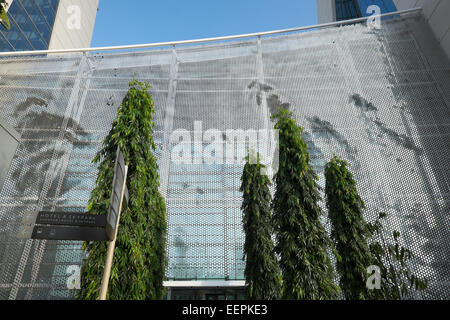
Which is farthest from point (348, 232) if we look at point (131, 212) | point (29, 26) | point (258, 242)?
point (29, 26)

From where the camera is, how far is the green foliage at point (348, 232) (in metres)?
6.12

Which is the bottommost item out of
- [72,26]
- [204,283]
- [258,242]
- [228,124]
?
[204,283]

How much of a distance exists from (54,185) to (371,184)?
9878 millimetres

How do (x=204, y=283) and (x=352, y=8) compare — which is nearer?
(x=204, y=283)

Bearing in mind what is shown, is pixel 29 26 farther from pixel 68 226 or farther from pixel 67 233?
pixel 67 233

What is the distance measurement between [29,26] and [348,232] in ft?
63.9

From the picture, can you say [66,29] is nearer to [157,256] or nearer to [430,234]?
[157,256]

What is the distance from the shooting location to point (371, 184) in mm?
8727

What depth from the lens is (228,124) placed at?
10219 millimetres

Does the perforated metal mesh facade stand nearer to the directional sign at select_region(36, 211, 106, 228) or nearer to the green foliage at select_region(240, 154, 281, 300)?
the green foliage at select_region(240, 154, 281, 300)

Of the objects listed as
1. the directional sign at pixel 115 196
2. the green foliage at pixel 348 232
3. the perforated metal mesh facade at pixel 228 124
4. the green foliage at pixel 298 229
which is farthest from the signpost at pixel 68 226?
the perforated metal mesh facade at pixel 228 124

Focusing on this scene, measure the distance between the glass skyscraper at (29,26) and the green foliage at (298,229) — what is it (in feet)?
51.6

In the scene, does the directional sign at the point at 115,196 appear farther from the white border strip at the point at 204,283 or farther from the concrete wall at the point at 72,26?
the concrete wall at the point at 72,26
